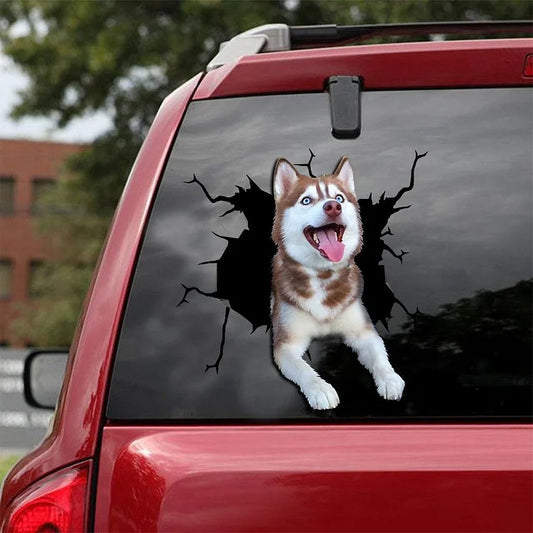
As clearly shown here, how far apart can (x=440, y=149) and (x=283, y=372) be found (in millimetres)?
531

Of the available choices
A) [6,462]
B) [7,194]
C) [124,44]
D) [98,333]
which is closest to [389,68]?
[98,333]

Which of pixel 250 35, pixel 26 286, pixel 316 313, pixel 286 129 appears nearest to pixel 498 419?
pixel 316 313

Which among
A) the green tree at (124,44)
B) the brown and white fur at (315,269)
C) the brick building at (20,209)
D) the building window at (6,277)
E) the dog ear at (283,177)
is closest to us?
the brown and white fur at (315,269)

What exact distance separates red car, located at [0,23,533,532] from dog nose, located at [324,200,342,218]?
0.15 feet

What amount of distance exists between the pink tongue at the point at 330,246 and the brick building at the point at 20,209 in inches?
2087

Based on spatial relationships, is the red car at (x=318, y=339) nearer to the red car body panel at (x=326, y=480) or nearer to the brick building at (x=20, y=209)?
the red car body panel at (x=326, y=480)

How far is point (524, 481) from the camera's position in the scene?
1880mm

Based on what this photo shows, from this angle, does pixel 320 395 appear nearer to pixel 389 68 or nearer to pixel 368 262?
pixel 368 262

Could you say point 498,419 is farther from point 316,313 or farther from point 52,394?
point 52,394

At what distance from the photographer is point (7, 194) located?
55406 millimetres

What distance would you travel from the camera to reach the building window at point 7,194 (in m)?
54.8

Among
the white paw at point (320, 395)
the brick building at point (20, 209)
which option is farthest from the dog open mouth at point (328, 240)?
the brick building at point (20, 209)

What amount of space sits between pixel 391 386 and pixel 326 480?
21 cm

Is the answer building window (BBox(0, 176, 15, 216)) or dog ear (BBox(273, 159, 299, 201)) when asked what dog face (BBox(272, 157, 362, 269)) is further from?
building window (BBox(0, 176, 15, 216))
